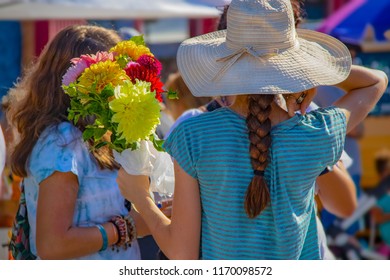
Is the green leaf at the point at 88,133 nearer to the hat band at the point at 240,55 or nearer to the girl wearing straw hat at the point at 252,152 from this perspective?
the girl wearing straw hat at the point at 252,152

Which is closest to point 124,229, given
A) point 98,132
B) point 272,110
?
point 98,132

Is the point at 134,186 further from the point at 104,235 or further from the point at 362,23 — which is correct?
the point at 362,23

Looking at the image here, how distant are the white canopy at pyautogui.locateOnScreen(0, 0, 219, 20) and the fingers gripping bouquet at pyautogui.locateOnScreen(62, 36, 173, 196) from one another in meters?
3.24

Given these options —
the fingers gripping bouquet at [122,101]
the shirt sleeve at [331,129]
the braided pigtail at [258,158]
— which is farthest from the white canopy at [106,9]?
the braided pigtail at [258,158]

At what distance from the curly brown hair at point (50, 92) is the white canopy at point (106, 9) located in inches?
111

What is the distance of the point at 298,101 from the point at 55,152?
87 centimetres

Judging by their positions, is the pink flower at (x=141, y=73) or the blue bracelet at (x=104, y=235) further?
the blue bracelet at (x=104, y=235)

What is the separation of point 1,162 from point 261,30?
1.07 m

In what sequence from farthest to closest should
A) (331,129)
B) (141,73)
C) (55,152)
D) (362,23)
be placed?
(362,23) < (55,152) < (141,73) < (331,129)

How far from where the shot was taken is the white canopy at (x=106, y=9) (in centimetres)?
594

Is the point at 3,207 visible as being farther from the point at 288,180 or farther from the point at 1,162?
the point at 288,180

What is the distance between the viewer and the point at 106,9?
6.05m

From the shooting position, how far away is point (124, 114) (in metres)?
2.46
